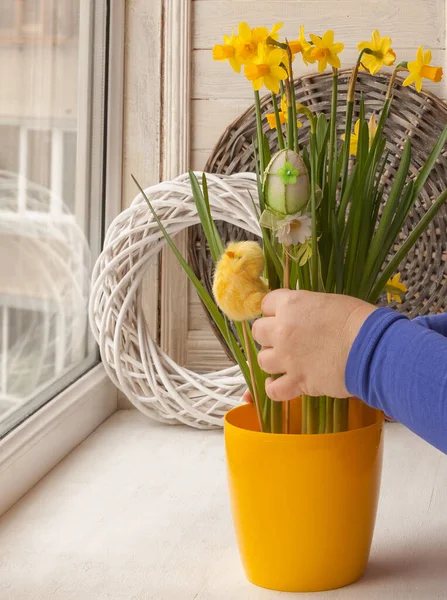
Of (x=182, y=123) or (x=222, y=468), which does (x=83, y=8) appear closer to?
(x=182, y=123)

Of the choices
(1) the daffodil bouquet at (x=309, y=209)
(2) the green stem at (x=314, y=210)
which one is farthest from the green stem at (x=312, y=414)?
(2) the green stem at (x=314, y=210)

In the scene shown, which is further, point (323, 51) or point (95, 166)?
point (95, 166)

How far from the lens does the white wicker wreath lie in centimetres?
130

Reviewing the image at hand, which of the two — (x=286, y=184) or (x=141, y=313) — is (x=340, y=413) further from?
(x=141, y=313)

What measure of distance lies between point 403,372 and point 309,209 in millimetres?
173

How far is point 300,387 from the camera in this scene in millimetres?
700

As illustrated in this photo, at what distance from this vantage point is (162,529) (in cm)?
96

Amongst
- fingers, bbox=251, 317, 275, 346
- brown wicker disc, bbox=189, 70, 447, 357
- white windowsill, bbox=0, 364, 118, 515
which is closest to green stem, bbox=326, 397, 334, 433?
fingers, bbox=251, 317, 275, 346

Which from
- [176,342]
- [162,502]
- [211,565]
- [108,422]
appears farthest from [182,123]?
[211,565]

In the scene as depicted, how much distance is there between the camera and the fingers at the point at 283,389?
702mm

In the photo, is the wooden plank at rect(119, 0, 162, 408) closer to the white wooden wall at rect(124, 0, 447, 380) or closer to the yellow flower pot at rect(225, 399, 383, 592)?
the white wooden wall at rect(124, 0, 447, 380)

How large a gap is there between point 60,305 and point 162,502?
428 mm

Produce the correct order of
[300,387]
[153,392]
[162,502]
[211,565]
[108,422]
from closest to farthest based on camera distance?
[300,387] → [211,565] → [162,502] → [153,392] → [108,422]

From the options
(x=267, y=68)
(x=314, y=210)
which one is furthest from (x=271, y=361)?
(x=267, y=68)
